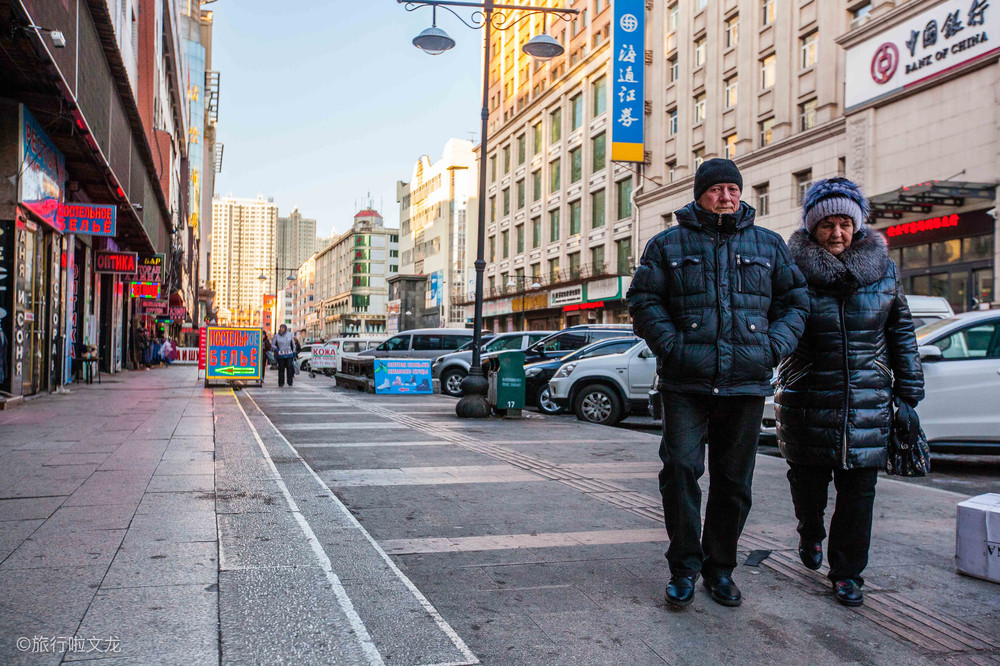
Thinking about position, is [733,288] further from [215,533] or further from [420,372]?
[420,372]

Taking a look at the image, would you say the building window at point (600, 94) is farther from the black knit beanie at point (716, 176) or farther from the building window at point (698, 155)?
the black knit beanie at point (716, 176)

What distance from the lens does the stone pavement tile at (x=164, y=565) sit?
3.78m

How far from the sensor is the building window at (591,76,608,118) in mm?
44094

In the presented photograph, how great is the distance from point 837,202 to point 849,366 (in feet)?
2.61

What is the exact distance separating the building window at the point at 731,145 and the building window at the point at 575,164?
13918 millimetres

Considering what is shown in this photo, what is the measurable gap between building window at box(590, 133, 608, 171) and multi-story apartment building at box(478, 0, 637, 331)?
0.06 metres

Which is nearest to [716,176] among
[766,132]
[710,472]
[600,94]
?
[710,472]

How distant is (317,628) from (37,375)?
13.5m

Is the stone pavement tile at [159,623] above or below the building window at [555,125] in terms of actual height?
below

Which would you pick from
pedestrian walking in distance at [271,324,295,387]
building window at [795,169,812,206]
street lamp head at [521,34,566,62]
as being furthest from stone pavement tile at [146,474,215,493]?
building window at [795,169,812,206]

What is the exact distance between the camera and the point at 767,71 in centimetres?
3109

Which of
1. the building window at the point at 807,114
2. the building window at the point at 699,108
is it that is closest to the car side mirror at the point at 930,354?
the building window at the point at 807,114

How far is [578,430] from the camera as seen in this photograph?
11461 mm

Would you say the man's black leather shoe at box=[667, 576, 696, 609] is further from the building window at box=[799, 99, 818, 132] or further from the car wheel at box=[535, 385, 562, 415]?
the building window at box=[799, 99, 818, 132]
